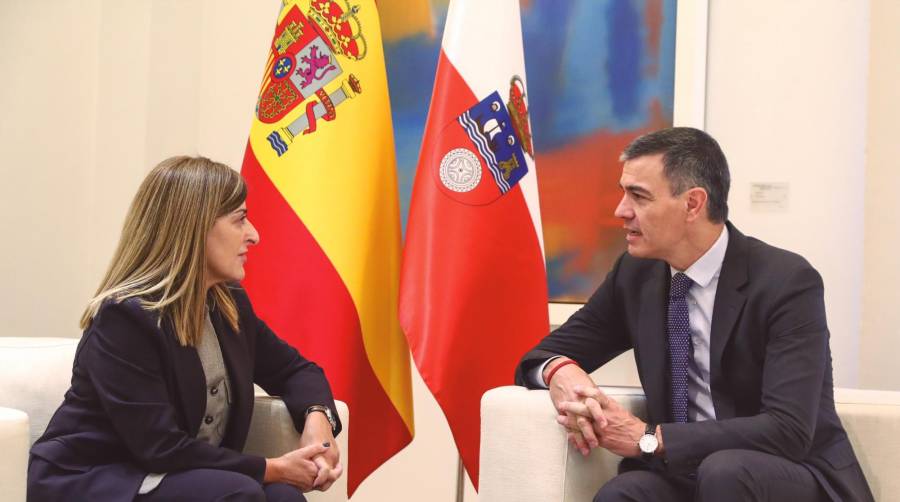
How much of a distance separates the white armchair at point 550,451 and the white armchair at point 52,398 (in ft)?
1.37

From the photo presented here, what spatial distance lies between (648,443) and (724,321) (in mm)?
358

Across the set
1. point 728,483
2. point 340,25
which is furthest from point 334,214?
point 728,483

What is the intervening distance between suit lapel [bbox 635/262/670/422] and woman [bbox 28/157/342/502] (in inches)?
29.9

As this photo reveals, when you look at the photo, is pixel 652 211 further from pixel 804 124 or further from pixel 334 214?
pixel 804 124

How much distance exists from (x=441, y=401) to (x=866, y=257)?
1535mm

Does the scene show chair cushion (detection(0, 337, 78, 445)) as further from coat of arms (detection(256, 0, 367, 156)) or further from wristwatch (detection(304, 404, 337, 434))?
coat of arms (detection(256, 0, 367, 156))

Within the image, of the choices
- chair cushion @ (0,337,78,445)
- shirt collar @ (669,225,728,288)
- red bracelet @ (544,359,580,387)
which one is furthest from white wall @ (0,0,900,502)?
chair cushion @ (0,337,78,445)

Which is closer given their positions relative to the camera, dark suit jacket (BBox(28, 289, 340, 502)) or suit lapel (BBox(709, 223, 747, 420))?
dark suit jacket (BBox(28, 289, 340, 502))

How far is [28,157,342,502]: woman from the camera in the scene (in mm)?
1954

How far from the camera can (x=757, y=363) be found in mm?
2229

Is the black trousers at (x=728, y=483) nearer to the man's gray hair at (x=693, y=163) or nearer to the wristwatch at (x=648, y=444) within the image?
the wristwatch at (x=648, y=444)

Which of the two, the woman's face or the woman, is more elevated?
the woman's face

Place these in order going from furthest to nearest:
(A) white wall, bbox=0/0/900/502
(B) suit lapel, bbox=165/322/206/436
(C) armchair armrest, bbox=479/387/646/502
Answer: (A) white wall, bbox=0/0/900/502
(C) armchair armrest, bbox=479/387/646/502
(B) suit lapel, bbox=165/322/206/436

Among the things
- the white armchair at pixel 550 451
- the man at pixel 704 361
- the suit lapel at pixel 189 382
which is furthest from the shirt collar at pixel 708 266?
the suit lapel at pixel 189 382
